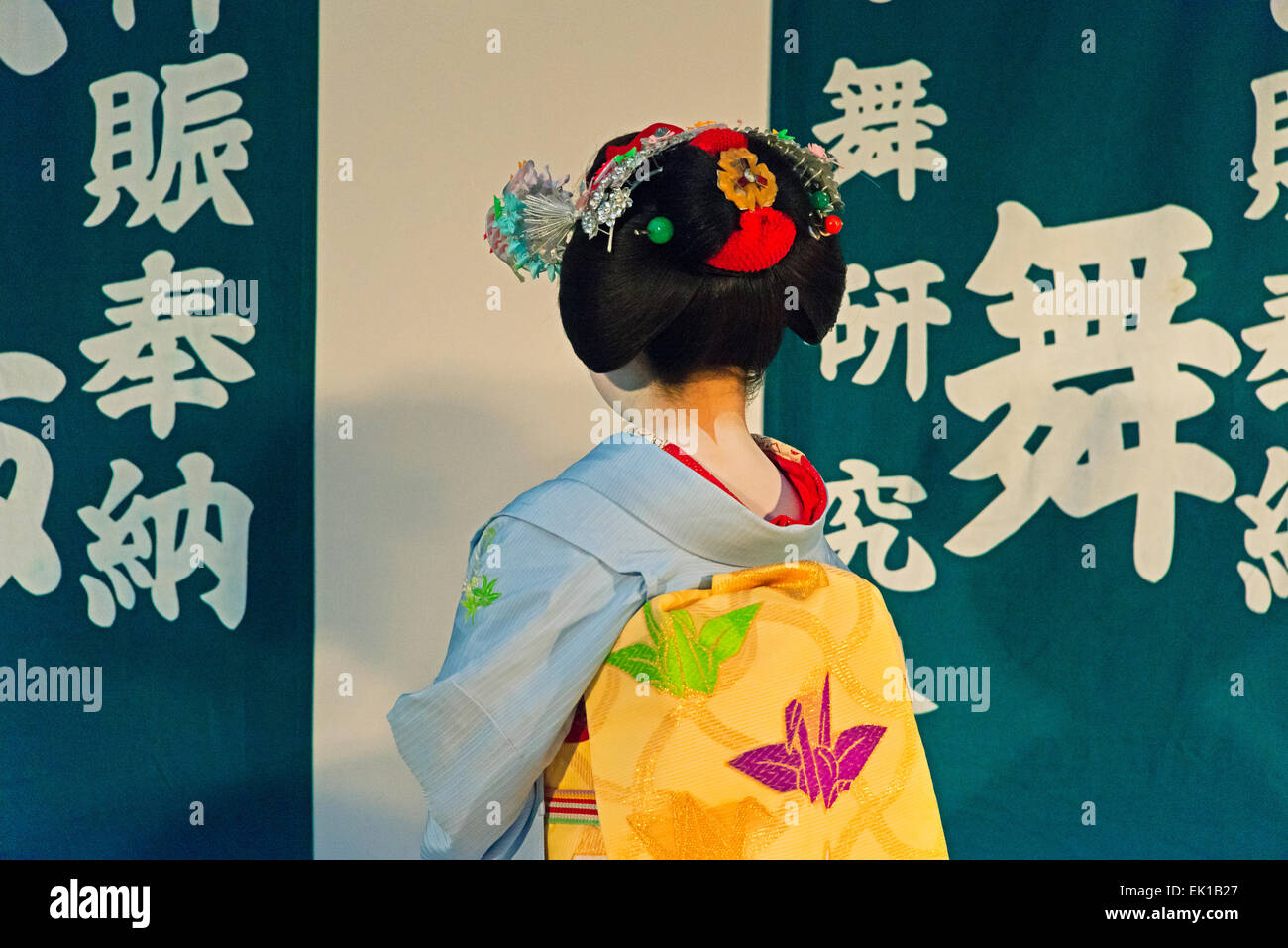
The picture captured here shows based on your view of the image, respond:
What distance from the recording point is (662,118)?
8.87 ft

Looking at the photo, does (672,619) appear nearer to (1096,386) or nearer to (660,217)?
(660,217)

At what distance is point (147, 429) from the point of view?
2633 millimetres

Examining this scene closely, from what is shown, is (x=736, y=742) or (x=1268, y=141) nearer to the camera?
(x=736, y=742)

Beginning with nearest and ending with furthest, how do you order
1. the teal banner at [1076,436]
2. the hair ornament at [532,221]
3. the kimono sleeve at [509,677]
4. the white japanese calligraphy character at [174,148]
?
1. the kimono sleeve at [509,677]
2. the hair ornament at [532,221]
3. the white japanese calligraphy character at [174,148]
4. the teal banner at [1076,436]

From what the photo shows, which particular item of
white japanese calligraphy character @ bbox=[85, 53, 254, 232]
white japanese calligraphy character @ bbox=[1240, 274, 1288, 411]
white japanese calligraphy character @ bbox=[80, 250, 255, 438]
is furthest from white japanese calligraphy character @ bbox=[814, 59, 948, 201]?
white japanese calligraphy character @ bbox=[80, 250, 255, 438]

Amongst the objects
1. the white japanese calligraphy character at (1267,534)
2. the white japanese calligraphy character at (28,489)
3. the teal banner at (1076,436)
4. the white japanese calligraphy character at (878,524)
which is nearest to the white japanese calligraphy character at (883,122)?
the teal banner at (1076,436)

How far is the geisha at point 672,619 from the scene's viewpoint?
55.9 inches

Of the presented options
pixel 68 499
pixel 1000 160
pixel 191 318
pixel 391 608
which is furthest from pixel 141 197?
pixel 1000 160

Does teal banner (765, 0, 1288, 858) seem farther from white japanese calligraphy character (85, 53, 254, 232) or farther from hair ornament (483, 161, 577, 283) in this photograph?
white japanese calligraphy character (85, 53, 254, 232)

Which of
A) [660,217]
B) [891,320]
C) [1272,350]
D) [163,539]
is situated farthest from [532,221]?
[1272,350]

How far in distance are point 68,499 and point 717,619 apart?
5.95 feet

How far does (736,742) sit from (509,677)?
283 millimetres

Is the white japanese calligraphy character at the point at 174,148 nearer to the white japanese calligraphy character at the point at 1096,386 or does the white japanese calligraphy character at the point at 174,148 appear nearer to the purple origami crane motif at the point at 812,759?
the white japanese calligraphy character at the point at 1096,386

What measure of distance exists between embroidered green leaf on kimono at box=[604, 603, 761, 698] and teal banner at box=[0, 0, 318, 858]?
1482mm
